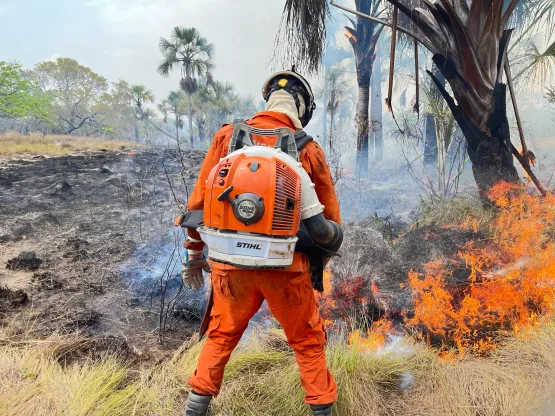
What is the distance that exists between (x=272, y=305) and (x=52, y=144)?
441 centimetres

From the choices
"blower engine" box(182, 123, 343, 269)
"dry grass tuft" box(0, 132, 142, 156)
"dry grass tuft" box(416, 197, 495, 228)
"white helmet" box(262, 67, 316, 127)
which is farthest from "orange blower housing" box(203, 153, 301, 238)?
"dry grass tuft" box(0, 132, 142, 156)

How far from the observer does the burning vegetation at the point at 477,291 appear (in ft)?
8.13

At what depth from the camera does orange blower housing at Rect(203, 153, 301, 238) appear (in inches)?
46.4

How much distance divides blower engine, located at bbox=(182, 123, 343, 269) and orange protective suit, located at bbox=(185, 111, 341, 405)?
197mm

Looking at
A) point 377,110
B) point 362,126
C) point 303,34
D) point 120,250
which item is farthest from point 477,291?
point 120,250

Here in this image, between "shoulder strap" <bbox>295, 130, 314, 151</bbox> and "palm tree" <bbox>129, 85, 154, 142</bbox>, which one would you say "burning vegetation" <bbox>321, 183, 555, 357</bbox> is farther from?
"palm tree" <bbox>129, 85, 154, 142</bbox>

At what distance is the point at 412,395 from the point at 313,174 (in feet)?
4.66

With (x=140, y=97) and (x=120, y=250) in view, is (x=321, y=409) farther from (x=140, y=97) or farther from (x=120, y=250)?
(x=140, y=97)

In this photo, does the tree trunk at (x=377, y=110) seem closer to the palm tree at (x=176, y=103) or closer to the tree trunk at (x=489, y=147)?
the tree trunk at (x=489, y=147)

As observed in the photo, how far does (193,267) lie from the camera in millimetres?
1744

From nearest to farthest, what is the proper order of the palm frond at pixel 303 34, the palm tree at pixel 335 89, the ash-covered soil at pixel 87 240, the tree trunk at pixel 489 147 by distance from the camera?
the ash-covered soil at pixel 87 240 < the palm frond at pixel 303 34 < the tree trunk at pixel 489 147 < the palm tree at pixel 335 89

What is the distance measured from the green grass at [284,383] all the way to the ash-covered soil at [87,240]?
0.39 m

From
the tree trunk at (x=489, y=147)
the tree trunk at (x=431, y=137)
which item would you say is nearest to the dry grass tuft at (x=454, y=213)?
the tree trunk at (x=489, y=147)

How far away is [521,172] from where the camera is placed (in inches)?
133
